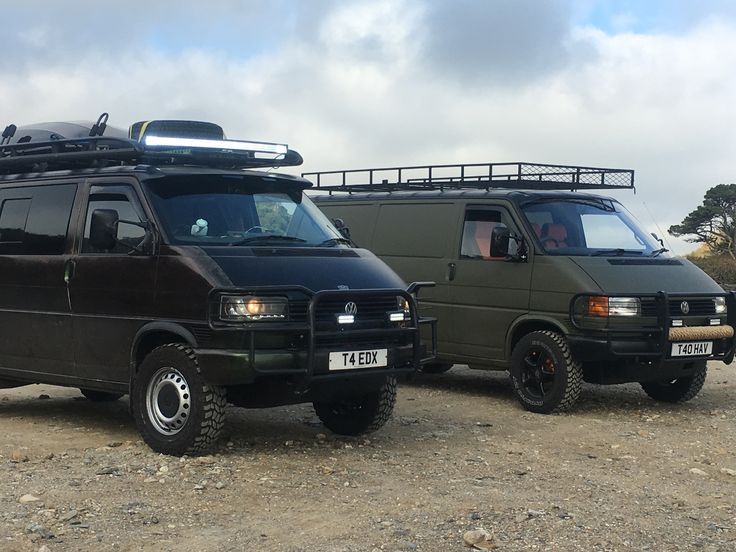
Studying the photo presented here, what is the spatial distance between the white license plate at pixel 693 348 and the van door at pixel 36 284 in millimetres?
5305

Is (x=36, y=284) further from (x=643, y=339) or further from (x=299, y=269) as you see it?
(x=643, y=339)

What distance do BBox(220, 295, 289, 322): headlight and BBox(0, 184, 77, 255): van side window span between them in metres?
1.96

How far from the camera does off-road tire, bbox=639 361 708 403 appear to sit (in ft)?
34.2

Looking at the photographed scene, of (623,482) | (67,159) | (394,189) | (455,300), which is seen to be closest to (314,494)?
(623,482)

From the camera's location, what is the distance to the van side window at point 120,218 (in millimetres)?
7639

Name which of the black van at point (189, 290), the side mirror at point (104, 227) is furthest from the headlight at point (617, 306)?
the side mirror at point (104, 227)

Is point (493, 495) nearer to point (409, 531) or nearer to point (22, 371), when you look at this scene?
point (409, 531)

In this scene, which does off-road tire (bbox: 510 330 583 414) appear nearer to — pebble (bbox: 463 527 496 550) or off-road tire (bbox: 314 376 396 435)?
off-road tire (bbox: 314 376 396 435)

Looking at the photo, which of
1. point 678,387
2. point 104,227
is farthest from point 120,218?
point 678,387

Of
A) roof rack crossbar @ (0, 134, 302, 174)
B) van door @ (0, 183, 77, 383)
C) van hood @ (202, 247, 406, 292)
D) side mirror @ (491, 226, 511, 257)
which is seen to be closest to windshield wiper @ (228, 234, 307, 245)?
van hood @ (202, 247, 406, 292)

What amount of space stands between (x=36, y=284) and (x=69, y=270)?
0.46m

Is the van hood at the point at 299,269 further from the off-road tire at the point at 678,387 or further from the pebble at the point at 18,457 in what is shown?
the off-road tire at the point at 678,387

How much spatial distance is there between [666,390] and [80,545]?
23.3 ft

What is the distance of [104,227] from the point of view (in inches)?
295
